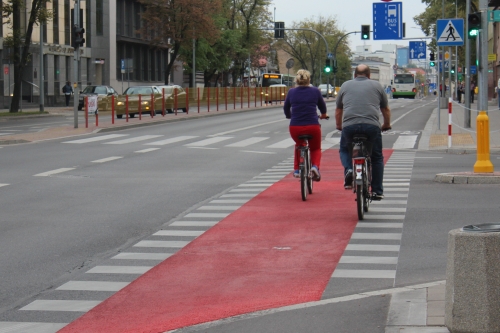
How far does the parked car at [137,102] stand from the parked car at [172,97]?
751 mm

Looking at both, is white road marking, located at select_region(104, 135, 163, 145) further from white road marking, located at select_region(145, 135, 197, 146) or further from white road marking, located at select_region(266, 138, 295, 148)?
white road marking, located at select_region(266, 138, 295, 148)

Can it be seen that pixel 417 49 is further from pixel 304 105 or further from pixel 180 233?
pixel 180 233

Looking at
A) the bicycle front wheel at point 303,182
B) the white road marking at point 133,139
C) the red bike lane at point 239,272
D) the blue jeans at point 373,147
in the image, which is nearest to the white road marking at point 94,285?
the red bike lane at point 239,272

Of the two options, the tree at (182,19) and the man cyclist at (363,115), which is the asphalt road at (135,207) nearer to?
the man cyclist at (363,115)

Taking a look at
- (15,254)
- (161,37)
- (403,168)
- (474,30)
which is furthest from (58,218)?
(161,37)

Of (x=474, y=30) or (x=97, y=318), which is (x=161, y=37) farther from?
(x=97, y=318)

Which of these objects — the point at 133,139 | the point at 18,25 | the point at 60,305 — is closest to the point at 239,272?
the point at 60,305

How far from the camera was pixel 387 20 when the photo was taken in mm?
53750

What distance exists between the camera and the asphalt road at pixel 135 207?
278 inches

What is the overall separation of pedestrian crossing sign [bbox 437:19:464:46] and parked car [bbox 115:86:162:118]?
68.4 feet

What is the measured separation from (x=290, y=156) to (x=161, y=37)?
52.9 meters

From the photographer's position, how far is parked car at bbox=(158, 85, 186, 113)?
4634cm

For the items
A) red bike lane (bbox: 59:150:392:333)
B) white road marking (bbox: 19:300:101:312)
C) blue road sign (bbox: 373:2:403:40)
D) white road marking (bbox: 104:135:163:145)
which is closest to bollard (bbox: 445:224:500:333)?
red bike lane (bbox: 59:150:392:333)

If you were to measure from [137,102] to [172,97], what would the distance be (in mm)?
4431
